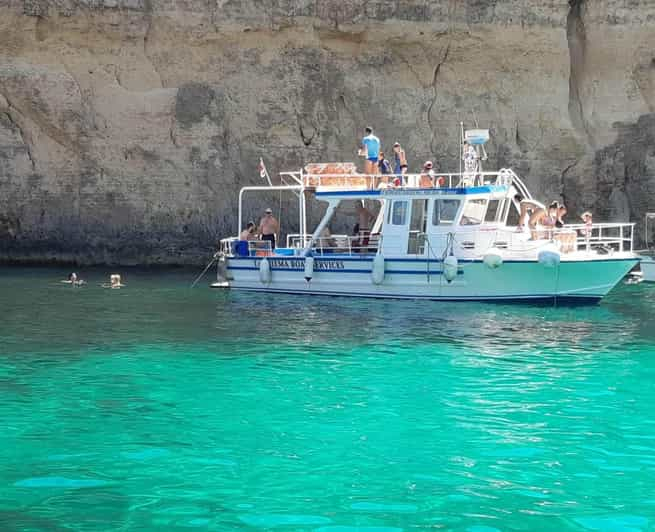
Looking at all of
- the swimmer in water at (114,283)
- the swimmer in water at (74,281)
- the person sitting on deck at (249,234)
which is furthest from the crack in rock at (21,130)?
the person sitting on deck at (249,234)

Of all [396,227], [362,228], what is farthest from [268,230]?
[396,227]

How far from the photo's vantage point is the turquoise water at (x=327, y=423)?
7897mm

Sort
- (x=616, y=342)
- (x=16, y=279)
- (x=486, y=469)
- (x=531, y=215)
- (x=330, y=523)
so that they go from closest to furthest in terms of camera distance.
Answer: (x=330, y=523), (x=486, y=469), (x=616, y=342), (x=531, y=215), (x=16, y=279)

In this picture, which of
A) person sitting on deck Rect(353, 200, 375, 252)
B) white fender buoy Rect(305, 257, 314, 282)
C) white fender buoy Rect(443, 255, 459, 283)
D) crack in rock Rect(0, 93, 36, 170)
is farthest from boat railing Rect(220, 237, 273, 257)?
crack in rock Rect(0, 93, 36, 170)

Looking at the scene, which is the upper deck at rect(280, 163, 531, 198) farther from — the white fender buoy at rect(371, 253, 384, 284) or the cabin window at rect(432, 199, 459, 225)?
the white fender buoy at rect(371, 253, 384, 284)

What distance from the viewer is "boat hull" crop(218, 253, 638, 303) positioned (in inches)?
771

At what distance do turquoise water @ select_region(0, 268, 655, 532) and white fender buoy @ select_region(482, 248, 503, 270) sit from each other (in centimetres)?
167

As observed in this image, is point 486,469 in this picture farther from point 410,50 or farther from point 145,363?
point 410,50

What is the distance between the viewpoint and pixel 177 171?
94.7 ft

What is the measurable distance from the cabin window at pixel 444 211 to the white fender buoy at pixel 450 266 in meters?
0.81

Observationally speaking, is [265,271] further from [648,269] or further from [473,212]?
[648,269]

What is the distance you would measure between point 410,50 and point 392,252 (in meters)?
10.9

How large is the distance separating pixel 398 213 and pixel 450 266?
1.76 meters

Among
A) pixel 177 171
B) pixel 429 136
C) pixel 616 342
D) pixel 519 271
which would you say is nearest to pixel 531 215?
pixel 519 271
